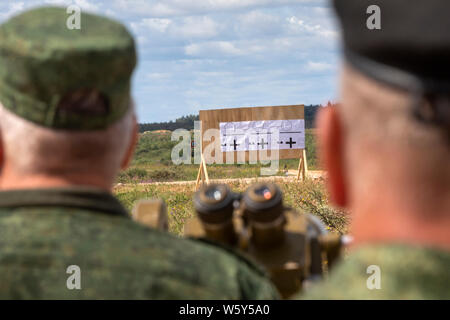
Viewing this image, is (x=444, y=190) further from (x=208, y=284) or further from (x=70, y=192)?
(x=70, y=192)

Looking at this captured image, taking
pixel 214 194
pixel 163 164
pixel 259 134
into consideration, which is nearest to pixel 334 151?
pixel 214 194

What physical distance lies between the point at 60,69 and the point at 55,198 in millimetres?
412

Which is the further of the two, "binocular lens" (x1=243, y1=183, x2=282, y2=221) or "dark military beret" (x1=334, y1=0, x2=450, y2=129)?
"binocular lens" (x1=243, y1=183, x2=282, y2=221)

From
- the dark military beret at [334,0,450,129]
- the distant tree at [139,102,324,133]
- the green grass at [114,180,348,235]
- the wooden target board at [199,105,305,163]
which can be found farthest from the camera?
the distant tree at [139,102,324,133]

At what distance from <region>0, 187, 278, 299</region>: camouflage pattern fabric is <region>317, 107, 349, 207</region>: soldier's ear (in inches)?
33.3

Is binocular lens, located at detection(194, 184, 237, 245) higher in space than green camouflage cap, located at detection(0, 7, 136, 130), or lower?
lower

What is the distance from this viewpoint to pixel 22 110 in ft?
6.87

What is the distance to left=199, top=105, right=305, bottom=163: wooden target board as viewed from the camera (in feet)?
70.6

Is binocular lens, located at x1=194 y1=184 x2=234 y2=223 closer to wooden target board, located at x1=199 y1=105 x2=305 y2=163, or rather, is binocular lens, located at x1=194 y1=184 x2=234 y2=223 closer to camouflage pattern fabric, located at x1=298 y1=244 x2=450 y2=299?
camouflage pattern fabric, located at x1=298 y1=244 x2=450 y2=299

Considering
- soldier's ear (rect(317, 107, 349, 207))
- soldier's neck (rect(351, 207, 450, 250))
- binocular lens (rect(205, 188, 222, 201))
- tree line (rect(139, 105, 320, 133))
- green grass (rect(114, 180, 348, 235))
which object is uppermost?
soldier's ear (rect(317, 107, 349, 207))

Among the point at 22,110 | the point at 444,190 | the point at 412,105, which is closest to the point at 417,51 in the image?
the point at 412,105

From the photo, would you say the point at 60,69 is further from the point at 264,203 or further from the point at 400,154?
the point at 400,154

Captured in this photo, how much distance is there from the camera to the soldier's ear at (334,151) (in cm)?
119

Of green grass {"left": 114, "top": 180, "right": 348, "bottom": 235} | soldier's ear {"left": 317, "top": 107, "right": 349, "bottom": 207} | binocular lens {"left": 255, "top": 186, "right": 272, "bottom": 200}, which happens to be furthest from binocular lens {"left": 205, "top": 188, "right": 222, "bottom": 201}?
green grass {"left": 114, "top": 180, "right": 348, "bottom": 235}
